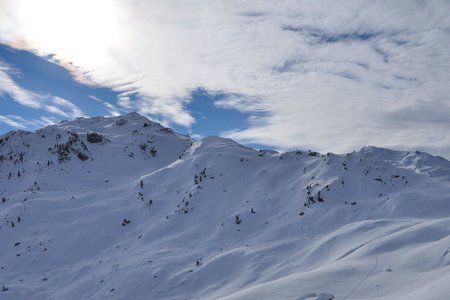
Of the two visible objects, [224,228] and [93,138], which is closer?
[224,228]

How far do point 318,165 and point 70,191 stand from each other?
13.8 m

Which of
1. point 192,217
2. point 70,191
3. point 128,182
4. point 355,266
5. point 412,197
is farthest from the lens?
point 128,182

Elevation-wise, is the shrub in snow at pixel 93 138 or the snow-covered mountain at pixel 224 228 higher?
the shrub in snow at pixel 93 138

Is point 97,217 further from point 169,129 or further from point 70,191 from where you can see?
point 169,129

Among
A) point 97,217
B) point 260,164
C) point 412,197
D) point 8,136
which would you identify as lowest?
point 412,197

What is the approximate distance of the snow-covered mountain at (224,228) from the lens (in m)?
9.07

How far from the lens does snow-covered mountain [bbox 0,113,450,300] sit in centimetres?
907

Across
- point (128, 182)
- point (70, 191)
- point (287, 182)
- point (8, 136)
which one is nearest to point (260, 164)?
point (287, 182)

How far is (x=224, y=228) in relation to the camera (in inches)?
639

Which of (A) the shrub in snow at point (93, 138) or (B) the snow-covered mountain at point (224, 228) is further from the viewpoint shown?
(A) the shrub in snow at point (93, 138)

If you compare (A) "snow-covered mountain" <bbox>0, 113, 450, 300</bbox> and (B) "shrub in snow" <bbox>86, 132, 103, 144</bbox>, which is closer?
(A) "snow-covered mountain" <bbox>0, 113, 450, 300</bbox>

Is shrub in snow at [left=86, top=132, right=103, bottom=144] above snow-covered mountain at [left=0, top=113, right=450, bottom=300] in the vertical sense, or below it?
above

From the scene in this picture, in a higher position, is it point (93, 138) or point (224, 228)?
point (93, 138)

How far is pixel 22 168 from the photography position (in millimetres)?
25172
